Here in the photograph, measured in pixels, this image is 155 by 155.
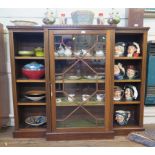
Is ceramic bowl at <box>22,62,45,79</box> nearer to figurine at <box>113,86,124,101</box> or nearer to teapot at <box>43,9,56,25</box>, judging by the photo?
teapot at <box>43,9,56,25</box>

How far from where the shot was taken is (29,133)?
2037 millimetres

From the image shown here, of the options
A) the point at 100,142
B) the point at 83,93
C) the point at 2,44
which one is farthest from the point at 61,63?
the point at 100,142

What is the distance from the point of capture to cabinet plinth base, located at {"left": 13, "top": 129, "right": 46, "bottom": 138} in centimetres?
203

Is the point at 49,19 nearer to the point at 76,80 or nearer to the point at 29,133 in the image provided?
the point at 76,80

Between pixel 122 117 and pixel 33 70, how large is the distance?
117cm

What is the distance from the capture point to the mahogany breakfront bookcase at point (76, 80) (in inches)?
73.9

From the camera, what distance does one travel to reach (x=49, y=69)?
1896mm

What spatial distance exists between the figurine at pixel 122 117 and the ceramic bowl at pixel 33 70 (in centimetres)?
102

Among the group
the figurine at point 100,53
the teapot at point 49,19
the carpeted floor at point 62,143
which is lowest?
the carpeted floor at point 62,143

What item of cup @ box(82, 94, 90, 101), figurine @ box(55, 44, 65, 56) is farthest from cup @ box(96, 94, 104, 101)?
figurine @ box(55, 44, 65, 56)

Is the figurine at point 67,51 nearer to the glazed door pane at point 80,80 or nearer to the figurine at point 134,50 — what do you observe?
the glazed door pane at point 80,80

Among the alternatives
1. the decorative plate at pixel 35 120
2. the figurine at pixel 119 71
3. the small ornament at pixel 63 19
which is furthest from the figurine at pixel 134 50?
the decorative plate at pixel 35 120

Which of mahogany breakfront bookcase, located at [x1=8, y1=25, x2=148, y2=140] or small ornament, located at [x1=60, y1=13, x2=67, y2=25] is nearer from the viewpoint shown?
mahogany breakfront bookcase, located at [x1=8, y1=25, x2=148, y2=140]

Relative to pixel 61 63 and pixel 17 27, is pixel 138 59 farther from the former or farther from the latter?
pixel 17 27
